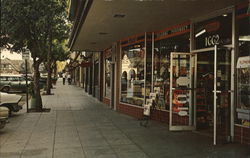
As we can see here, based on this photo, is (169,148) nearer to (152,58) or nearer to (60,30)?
(152,58)

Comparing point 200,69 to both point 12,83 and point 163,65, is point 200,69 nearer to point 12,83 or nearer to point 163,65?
point 163,65

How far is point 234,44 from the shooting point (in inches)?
269

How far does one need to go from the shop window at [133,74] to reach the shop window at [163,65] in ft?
2.67

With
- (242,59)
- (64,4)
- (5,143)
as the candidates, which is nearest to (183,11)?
(242,59)

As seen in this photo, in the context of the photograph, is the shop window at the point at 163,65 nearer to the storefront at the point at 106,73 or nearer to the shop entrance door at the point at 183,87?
the shop entrance door at the point at 183,87

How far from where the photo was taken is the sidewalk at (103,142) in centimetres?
603

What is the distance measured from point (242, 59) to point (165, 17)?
2504 mm

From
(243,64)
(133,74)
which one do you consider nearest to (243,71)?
(243,64)

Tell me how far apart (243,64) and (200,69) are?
1.95 meters

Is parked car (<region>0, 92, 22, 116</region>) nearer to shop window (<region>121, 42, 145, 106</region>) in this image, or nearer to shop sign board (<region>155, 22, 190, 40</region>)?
shop window (<region>121, 42, 145, 106</region>)

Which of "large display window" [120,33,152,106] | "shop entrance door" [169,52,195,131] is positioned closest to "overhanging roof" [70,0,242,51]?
"large display window" [120,33,152,106]

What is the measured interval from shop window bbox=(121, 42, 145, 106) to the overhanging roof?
1.60 m

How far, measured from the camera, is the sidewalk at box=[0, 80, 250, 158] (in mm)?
6027

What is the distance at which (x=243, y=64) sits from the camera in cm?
650
